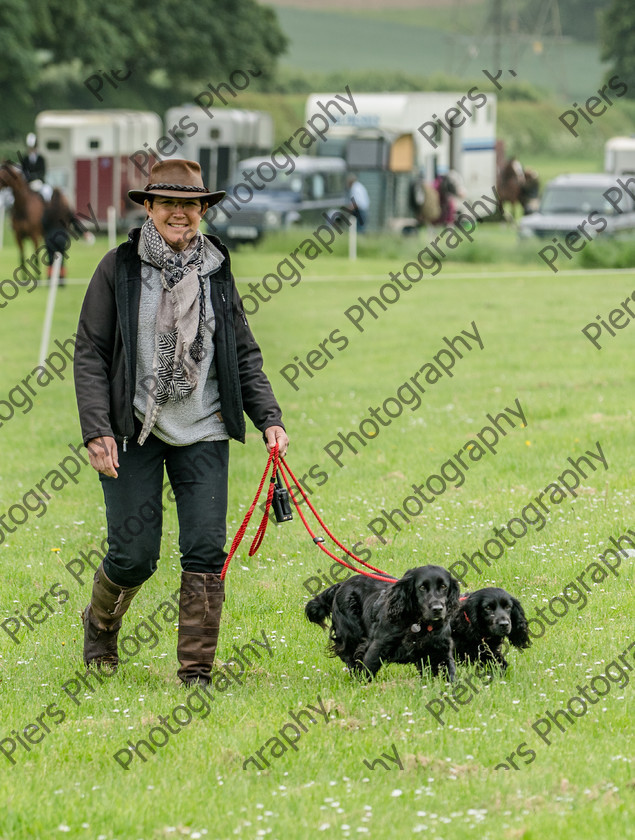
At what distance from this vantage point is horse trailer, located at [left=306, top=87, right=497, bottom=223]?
38.8 m

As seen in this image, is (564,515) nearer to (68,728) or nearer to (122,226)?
(68,728)

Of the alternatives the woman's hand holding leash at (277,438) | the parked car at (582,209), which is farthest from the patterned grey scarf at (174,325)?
the parked car at (582,209)

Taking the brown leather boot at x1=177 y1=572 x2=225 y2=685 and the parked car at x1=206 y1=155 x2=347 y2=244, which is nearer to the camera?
the brown leather boot at x1=177 y1=572 x2=225 y2=685

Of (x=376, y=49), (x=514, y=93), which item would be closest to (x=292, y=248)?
(x=514, y=93)

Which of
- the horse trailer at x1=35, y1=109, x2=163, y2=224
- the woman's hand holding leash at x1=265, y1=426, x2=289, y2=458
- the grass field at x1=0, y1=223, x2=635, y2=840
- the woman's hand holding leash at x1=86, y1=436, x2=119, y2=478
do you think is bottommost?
the horse trailer at x1=35, y1=109, x2=163, y2=224

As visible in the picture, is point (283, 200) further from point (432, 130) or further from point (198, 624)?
point (198, 624)

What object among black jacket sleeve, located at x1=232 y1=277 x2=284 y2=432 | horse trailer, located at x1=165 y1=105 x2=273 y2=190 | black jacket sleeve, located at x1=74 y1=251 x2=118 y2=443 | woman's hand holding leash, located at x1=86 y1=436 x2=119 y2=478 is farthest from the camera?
horse trailer, located at x1=165 y1=105 x2=273 y2=190

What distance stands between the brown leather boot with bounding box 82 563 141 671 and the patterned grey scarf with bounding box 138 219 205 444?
29.9 inches

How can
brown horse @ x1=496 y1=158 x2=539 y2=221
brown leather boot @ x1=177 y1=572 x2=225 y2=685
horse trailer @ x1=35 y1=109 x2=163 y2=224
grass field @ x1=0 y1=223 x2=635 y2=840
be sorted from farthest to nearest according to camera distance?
brown horse @ x1=496 y1=158 x2=539 y2=221 → horse trailer @ x1=35 y1=109 x2=163 y2=224 → brown leather boot @ x1=177 y1=572 x2=225 y2=685 → grass field @ x1=0 y1=223 x2=635 y2=840

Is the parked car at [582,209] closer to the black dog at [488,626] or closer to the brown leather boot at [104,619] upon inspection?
the black dog at [488,626]

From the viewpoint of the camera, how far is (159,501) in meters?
5.52

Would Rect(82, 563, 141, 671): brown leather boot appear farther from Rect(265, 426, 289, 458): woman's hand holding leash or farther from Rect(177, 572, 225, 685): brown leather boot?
Rect(265, 426, 289, 458): woman's hand holding leash

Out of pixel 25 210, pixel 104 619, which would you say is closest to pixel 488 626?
pixel 104 619

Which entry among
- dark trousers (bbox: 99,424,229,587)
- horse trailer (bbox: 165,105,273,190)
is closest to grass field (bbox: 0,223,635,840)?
dark trousers (bbox: 99,424,229,587)
